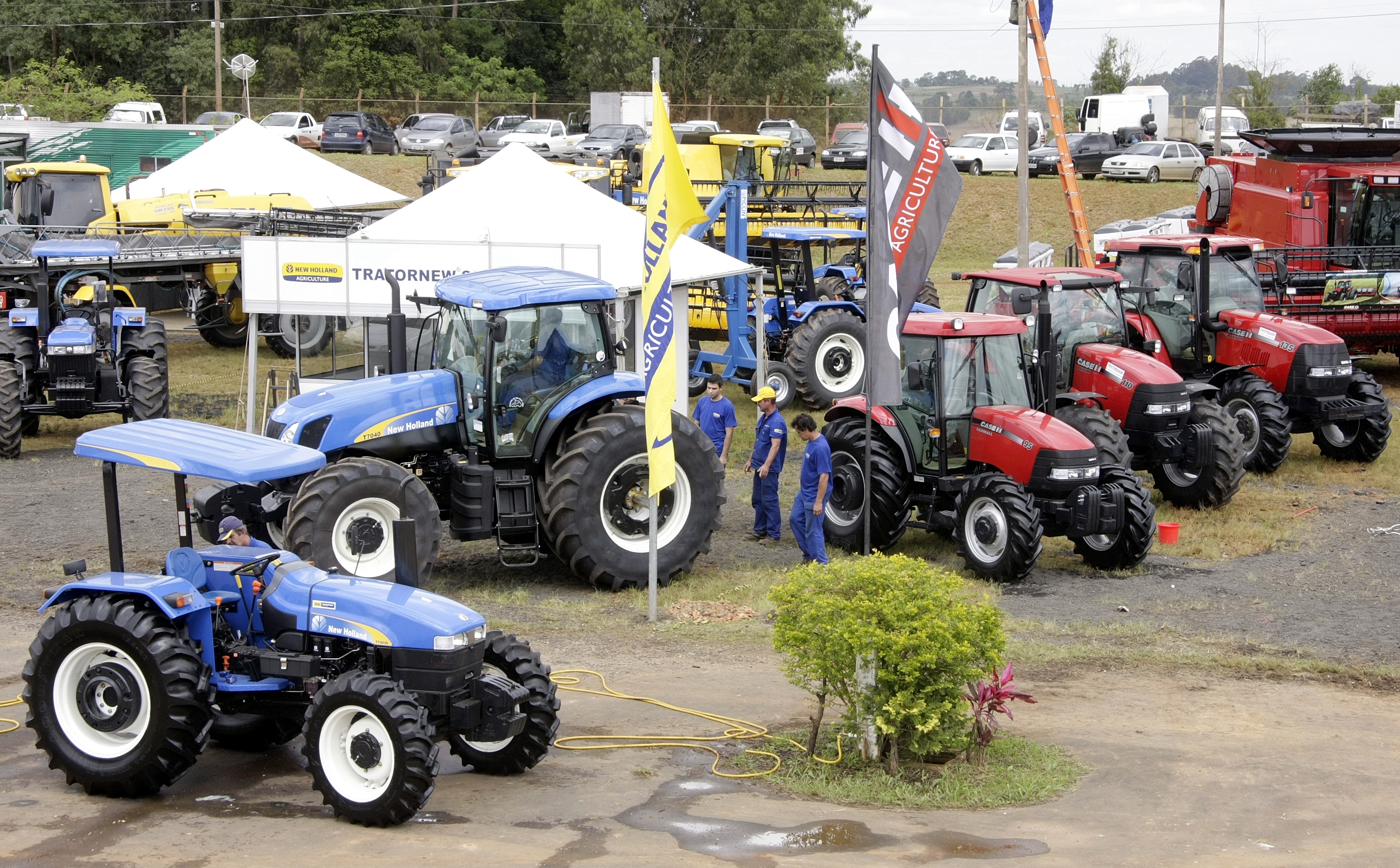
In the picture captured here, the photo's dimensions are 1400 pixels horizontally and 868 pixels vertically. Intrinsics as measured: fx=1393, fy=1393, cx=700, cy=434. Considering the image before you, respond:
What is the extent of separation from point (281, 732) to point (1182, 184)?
124ft

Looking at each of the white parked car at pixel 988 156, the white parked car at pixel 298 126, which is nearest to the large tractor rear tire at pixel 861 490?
the white parked car at pixel 988 156

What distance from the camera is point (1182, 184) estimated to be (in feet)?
132

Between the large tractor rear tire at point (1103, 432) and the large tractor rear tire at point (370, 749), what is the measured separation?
7.38 m

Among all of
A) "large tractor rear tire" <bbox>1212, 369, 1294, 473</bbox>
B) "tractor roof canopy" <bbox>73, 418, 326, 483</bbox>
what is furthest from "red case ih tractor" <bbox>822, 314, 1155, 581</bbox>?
"tractor roof canopy" <bbox>73, 418, 326, 483</bbox>

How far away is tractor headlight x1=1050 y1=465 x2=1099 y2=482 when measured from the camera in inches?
432

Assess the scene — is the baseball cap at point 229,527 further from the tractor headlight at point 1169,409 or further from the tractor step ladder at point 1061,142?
the tractor step ladder at point 1061,142

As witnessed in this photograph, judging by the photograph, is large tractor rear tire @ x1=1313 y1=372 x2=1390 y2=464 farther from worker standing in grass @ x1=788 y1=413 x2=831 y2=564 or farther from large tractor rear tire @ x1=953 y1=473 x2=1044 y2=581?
worker standing in grass @ x1=788 y1=413 x2=831 y2=564

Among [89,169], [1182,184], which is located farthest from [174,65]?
[1182,184]

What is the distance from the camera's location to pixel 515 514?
10.6 meters

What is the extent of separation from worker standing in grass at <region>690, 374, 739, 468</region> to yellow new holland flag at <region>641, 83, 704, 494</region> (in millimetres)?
3734

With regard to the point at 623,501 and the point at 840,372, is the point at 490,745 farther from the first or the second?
the point at 840,372

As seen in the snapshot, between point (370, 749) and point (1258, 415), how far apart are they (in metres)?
11.4

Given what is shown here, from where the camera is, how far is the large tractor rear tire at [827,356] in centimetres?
1803

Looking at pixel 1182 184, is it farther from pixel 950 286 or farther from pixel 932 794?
pixel 932 794
